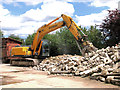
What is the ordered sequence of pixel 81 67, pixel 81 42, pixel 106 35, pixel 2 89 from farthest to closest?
pixel 106 35, pixel 81 42, pixel 81 67, pixel 2 89

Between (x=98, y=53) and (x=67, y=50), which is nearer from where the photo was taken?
(x=98, y=53)

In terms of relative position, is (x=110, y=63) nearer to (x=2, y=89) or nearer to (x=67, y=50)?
(x=2, y=89)

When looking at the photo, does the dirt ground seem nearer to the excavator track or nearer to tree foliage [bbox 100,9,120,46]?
the excavator track

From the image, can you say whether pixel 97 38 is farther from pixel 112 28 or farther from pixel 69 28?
pixel 69 28

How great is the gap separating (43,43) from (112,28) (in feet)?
28.8

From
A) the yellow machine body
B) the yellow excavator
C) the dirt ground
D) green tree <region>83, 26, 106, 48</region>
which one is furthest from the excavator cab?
the dirt ground

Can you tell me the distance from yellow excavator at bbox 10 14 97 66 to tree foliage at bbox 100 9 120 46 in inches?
163

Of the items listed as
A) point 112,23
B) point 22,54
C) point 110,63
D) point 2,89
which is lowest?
point 2,89

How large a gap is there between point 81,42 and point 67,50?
870 cm

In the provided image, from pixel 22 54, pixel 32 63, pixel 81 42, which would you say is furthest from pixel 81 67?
pixel 22 54

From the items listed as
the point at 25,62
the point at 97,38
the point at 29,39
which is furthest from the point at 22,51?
the point at 29,39

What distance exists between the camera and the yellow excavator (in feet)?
47.9

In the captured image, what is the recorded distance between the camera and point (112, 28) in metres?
19.3

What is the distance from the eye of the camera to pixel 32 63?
17031mm
